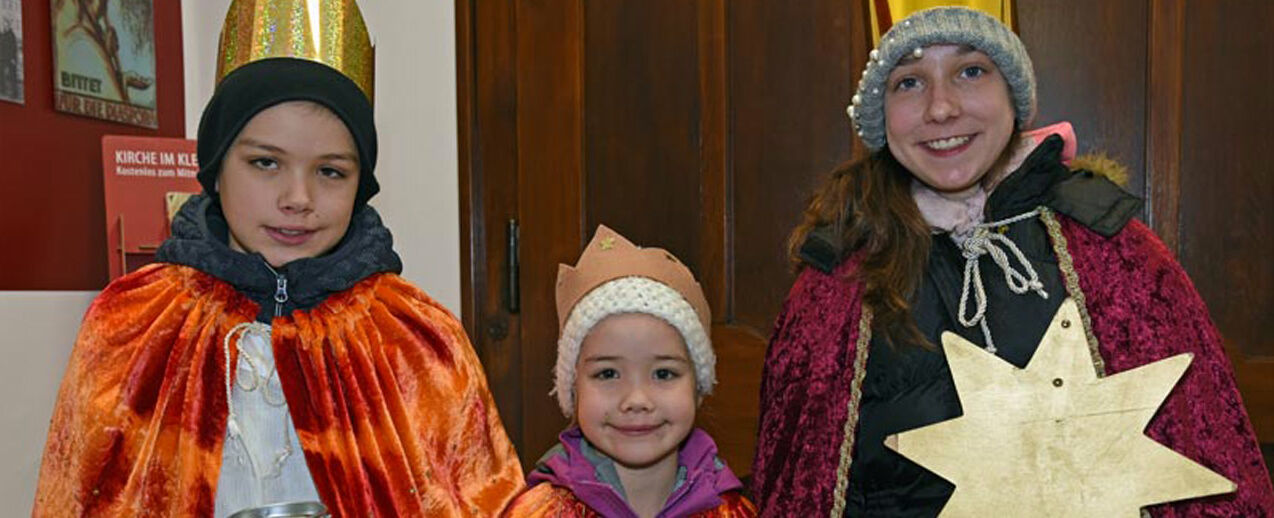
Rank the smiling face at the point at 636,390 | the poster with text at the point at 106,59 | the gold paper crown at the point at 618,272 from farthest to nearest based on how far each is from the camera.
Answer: the poster with text at the point at 106,59 < the gold paper crown at the point at 618,272 < the smiling face at the point at 636,390

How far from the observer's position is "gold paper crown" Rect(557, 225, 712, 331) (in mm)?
1794

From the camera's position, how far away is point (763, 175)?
2453 millimetres

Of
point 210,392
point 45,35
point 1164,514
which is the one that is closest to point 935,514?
point 1164,514

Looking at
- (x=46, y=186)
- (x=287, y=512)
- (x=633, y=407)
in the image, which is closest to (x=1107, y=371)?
(x=633, y=407)

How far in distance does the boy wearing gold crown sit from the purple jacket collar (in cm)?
12

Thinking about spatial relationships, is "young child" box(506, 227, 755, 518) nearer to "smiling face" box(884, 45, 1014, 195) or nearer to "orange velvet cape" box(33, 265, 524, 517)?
"orange velvet cape" box(33, 265, 524, 517)

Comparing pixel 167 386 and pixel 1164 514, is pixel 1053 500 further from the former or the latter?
pixel 167 386

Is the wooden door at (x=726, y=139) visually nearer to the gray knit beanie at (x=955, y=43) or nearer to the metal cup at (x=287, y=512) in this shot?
the gray knit beanie at (x=955, y=43)

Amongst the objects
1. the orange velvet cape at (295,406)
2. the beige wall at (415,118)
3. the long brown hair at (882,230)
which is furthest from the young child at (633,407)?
the beige wall at (415,118)

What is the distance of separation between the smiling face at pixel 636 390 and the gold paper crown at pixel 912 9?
0.58 m

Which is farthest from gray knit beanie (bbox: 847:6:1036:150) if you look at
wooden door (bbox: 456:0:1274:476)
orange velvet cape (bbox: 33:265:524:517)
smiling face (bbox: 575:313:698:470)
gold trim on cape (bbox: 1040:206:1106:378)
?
orange velvet cape (bbox: 33:265:524:517)

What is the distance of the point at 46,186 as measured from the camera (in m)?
2.09

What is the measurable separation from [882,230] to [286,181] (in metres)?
0.86

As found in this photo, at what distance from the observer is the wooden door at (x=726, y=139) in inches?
87.0
